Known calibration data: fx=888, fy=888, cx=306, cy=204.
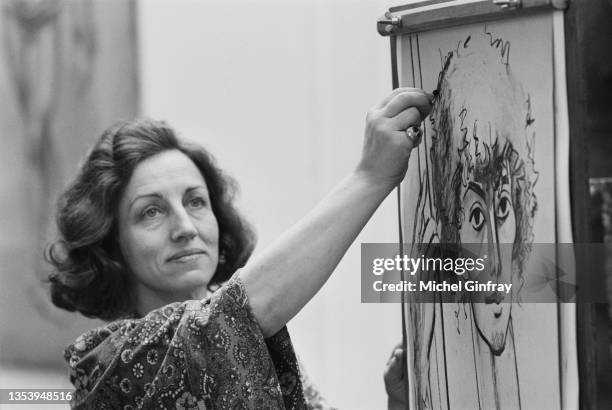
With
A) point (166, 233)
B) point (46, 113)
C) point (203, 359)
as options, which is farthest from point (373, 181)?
point (46, 113)

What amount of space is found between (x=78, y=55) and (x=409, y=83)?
103 centimetres

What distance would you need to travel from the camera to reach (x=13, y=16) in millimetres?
1869

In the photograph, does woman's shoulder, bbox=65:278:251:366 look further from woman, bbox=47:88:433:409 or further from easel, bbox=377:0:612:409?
easel, bbox=377:0:612:409

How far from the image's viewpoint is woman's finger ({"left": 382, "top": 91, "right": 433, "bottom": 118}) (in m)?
0.96

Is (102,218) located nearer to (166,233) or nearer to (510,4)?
(166,233)

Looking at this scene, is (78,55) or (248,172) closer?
(248,172)

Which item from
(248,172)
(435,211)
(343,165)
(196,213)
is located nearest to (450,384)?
(435,211)

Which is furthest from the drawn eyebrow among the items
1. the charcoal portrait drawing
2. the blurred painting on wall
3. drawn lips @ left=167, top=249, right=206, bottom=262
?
the blurred painting on wall

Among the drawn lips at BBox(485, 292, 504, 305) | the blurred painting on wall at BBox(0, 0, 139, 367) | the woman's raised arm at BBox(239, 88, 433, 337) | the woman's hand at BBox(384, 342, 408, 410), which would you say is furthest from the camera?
the blurred painting on wall at BBox(0, 0, 139, 367)

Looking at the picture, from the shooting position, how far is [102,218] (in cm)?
122

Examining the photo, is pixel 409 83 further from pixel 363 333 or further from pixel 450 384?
pixel 363 333

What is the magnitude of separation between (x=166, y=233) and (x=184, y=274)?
0.20 ft

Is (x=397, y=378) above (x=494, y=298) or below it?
below

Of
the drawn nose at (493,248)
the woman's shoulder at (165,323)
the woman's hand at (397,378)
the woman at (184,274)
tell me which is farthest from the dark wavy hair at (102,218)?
the drawn nose at (493,248)
